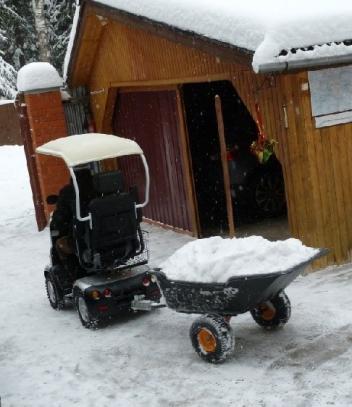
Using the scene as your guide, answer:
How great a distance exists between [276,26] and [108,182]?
8.38ft

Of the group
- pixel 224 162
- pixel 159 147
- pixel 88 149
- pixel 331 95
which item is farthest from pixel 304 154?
pixel 159 147

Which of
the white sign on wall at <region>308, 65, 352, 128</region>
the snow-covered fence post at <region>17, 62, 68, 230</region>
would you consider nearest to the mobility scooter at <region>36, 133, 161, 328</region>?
the white sign on wall at <region>308, 65, 352, 128</region>

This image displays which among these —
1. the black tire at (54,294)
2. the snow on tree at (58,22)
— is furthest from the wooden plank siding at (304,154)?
the snow on tree at (58,22)

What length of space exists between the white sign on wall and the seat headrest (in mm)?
2489

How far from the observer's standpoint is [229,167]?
1163 cm

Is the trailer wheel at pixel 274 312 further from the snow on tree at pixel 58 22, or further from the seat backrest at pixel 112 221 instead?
the snow on tree at pixel 58 22

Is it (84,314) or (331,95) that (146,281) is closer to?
(84,314)

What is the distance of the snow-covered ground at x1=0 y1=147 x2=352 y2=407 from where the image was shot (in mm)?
5387

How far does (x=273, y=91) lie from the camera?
812 cm

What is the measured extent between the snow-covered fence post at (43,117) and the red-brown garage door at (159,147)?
1261 mm

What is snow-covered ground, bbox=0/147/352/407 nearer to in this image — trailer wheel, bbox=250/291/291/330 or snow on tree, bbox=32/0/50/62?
trailer wheel, bbox=250/291/291/330

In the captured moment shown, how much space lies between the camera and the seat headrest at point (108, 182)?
293 inches

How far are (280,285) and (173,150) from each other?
5.95 meters

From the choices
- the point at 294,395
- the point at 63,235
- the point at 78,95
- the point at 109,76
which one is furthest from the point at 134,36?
the point at 294,395
